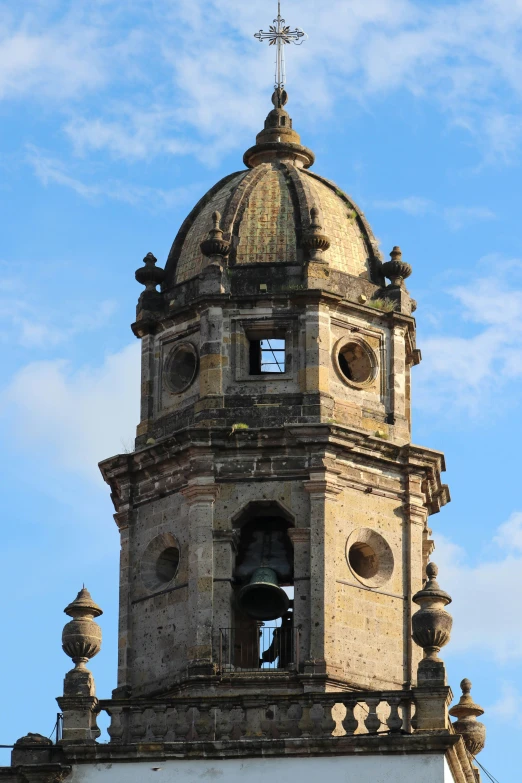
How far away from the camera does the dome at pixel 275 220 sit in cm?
4872

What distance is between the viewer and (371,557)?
4681cm

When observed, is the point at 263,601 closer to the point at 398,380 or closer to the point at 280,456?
the point at 280,456

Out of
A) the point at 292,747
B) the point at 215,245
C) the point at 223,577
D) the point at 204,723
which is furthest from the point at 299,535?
the point at 215,245

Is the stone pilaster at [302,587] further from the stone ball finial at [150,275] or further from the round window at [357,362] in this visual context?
the stone ball finial at [150,275]

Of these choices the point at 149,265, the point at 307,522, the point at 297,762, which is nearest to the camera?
the point at 297,762

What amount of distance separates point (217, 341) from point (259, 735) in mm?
7353

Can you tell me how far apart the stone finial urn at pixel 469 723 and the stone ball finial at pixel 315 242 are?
26.4 feet

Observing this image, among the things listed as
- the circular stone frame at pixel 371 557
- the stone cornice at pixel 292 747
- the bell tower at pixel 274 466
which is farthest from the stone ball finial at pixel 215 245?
the stone cornice at pixel 292 747

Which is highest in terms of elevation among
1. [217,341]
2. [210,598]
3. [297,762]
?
[217,341]

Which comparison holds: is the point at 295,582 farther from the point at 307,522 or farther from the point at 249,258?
the point at 249,258

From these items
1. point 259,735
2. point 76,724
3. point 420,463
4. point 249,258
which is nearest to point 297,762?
point 259,735

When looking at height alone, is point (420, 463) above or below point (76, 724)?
above

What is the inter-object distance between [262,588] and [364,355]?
16.2ft

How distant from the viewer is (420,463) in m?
47.3
